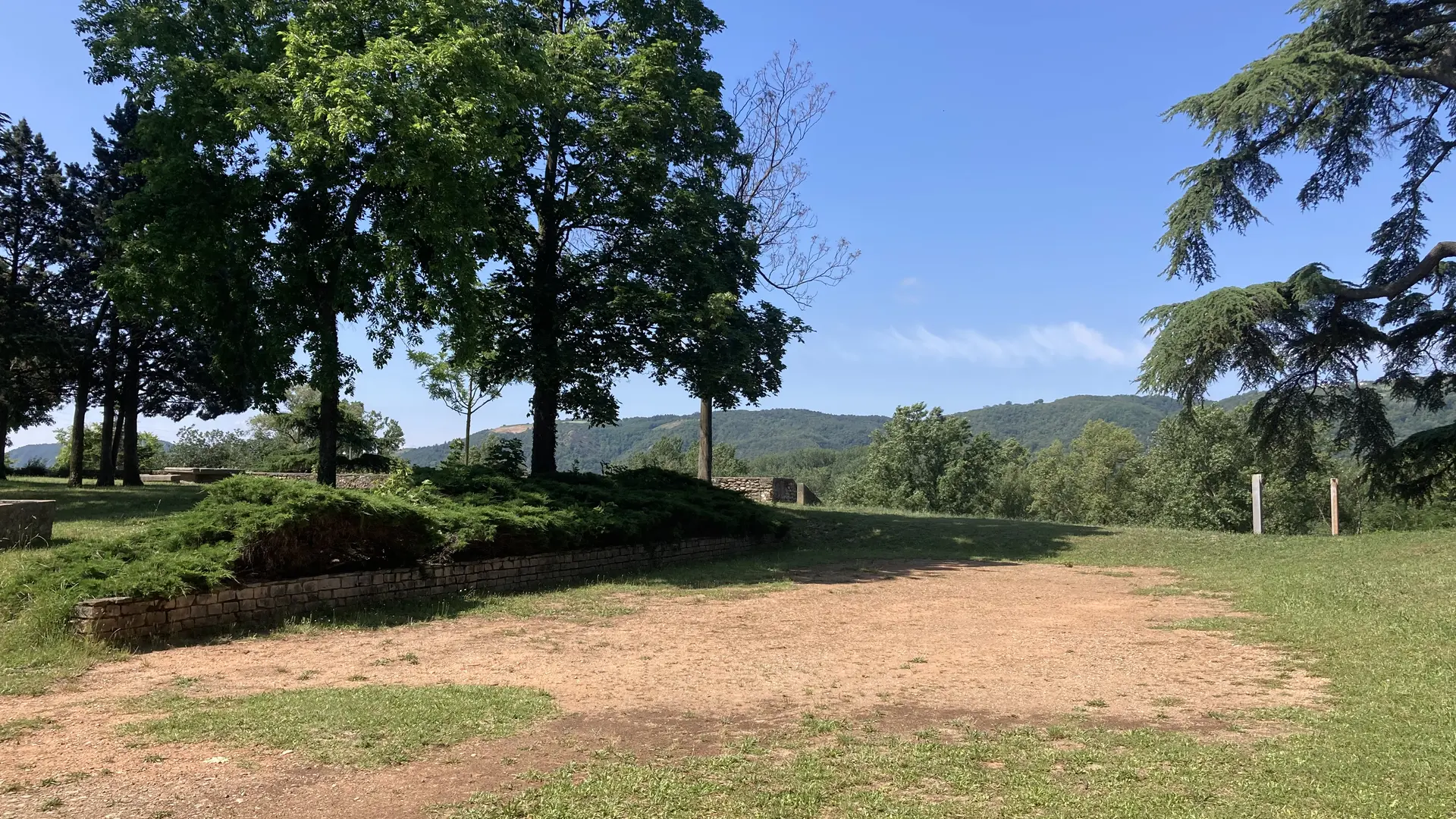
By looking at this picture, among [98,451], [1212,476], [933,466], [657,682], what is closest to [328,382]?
[657,682]

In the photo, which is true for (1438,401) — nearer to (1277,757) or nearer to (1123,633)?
(1123,633)

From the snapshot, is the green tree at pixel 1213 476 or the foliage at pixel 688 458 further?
the foliage at pixel 688 458

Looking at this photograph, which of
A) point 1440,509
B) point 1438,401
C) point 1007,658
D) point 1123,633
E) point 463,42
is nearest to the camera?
point 1007,658

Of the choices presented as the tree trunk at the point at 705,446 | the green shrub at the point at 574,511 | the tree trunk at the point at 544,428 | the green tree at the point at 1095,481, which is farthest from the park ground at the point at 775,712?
the green tree at the point at 1095,481

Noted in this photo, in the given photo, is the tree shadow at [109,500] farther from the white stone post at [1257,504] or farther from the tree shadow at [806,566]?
the white stone post at [1257,504]

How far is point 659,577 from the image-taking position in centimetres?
1345

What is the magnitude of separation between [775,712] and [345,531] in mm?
5982

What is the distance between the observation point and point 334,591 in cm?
948

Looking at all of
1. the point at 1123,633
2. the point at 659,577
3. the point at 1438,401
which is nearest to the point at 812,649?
the point at 1123,633

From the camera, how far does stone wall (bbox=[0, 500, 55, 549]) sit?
37.3 feet

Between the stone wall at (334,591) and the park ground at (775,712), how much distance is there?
0.32 metres

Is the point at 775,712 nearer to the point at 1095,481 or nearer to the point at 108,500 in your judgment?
the point at 108,500

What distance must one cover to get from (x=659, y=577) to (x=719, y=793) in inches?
366

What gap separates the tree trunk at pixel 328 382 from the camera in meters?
14.2
